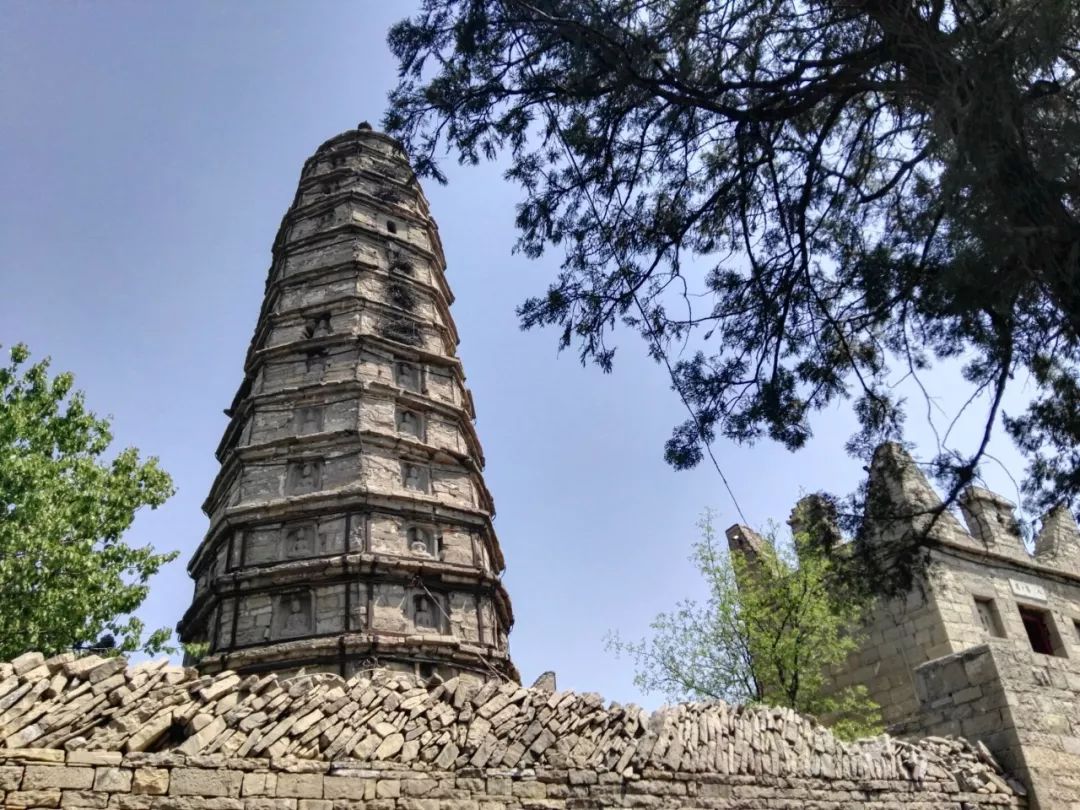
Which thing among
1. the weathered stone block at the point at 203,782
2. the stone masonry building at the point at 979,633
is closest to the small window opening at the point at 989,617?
the stone masonry building at the point at 979,633

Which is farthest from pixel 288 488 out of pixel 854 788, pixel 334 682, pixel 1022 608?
pixel 1022 608

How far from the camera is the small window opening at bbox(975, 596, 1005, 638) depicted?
17.0 meters

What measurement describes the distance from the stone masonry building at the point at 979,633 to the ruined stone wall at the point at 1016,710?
13 millimetres

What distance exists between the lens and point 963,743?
34.1 feet

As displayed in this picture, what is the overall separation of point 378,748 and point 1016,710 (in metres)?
8.24

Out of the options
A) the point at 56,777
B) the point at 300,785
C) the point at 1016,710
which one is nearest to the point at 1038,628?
the point at 1016,710

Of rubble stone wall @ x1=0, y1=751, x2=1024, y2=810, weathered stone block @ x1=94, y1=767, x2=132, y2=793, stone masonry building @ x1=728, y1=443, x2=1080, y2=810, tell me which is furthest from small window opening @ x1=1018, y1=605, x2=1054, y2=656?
weathered stone block @ x1=94, y1=767, x2=132, y2=793

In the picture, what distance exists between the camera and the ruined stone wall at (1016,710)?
1027 centimetres

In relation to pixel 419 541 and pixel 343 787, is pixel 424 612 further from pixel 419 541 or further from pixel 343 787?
pixel 343 787

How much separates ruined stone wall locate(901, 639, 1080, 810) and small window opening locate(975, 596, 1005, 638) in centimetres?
568

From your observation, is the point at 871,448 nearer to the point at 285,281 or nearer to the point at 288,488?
the point at 288,488

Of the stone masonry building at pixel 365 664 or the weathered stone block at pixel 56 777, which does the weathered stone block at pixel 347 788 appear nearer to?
the stone masonry building at pixel 365 664

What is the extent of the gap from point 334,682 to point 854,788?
18.8 ft

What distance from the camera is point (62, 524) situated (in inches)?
498
